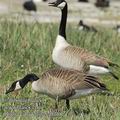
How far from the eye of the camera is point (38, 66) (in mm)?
11430

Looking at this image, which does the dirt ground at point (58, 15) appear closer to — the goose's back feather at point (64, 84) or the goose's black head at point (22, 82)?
the goose's black head at point (22, 82)

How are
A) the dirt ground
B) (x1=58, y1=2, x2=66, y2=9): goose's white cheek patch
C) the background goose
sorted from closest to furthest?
(x1=58, y1=2, x2=66, y2=9): goose's white cheek patch
the dirt ground
the background goose

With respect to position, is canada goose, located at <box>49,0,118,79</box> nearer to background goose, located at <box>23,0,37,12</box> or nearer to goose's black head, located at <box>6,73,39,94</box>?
goose's black head, located at <box>6,73,39,94</box>

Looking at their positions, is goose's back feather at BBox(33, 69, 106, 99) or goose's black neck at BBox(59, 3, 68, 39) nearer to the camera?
goose's back feather at BBox(33, 69, 106, 99)

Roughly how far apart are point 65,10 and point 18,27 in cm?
258

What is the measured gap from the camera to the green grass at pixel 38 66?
743cm

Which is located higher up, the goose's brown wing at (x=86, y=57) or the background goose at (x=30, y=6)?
the goose's brown wing at (x=86, y=57)

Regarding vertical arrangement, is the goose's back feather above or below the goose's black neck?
above

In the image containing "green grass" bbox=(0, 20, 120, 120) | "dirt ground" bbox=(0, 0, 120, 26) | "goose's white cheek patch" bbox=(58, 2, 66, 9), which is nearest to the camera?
"green grass" bbox=(0, 20, 120, 120)

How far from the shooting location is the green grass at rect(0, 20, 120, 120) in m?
7.43

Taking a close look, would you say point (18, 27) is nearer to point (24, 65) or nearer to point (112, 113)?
point (24, 65)

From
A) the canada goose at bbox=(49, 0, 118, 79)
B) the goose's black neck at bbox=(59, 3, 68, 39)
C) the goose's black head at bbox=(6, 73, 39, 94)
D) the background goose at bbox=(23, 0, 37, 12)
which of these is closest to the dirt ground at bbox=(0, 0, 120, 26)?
the background goose at bbox=(23, 0, 37, 12)

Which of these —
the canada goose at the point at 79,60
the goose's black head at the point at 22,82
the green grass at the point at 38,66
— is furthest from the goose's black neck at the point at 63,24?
the goose's black head at the point at 22,82

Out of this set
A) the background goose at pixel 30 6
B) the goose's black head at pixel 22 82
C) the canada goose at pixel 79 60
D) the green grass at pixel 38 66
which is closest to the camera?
the green grass at pixel 38 66
